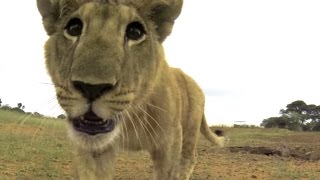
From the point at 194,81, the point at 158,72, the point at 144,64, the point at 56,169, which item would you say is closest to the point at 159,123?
the point at 158,72

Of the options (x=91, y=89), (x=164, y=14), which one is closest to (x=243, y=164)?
(x=164, y=14)

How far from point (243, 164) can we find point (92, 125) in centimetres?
763

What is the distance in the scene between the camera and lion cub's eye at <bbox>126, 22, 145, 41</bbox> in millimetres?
4125

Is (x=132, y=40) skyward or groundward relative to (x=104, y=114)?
skyward

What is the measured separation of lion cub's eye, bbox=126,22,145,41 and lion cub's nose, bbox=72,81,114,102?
73 cm

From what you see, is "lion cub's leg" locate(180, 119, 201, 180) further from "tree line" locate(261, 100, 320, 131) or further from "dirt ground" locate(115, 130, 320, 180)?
"tree line" locate(261, 100, 320, 131)

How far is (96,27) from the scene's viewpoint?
12.8 feet

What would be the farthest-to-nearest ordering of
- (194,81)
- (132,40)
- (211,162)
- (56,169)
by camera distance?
(211,162)
(56,169)
(194,81)
(132,40)

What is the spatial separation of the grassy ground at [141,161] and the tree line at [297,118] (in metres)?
16.0

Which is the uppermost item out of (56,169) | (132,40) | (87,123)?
(132,40)

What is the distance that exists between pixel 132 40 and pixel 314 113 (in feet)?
105

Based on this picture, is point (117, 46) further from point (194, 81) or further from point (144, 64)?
point (194, 81)

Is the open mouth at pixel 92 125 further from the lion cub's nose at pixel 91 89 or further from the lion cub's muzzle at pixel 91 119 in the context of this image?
the lion cub's nose at pixel 91 89

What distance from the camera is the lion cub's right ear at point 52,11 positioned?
4.37 meters
